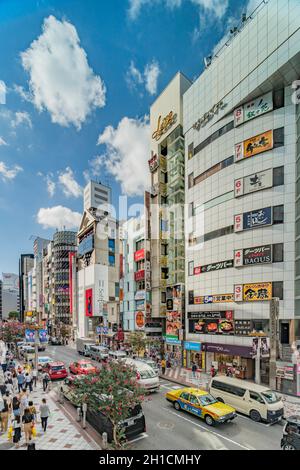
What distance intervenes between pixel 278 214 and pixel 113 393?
2118 centimetres

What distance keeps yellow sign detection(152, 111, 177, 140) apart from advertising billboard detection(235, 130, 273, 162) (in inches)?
595

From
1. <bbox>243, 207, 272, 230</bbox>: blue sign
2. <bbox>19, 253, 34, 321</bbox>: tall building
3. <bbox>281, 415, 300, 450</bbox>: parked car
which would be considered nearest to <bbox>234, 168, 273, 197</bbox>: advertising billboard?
<bbox>243, 207, 272, 230</bbox>: blue sign

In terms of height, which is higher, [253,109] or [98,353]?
[253,109]

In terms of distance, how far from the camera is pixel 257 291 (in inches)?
1045

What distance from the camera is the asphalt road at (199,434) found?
1328cm

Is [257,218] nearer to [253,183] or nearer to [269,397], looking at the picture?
[253,183]

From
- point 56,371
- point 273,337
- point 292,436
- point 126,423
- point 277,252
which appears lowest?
point 56,371

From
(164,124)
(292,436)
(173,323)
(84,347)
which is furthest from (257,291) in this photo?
(164,124)

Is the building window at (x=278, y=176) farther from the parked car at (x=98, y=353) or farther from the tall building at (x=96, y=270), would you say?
the tall building at (x=96, y=270)

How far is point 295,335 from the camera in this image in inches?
961

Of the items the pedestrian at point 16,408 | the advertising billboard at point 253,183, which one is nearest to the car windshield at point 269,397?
the pedestrian at point 16,408

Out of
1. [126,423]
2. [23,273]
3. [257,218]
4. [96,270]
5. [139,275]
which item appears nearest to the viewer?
[126,423]

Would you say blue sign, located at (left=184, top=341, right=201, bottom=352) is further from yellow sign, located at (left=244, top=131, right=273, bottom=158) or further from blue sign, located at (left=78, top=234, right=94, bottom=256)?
blue sign, located at (left=78, top=234, right=94, bottom=256)

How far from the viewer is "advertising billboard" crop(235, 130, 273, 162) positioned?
26.9m
